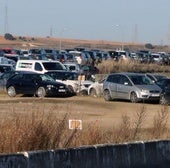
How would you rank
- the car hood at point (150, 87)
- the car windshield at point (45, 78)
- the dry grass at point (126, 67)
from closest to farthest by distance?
the car hood at point (150, 87)
the car windshield at point (45, 78)
the dry grass at point (126, 67)

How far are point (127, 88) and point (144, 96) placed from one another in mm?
1161

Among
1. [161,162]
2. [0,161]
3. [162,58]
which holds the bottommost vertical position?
[162,58]

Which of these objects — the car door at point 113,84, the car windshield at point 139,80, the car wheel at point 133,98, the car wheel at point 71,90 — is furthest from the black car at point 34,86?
the car wheel at point 133,98

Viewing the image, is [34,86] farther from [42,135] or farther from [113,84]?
[42,135]

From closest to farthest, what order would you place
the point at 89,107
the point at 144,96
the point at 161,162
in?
1. the point at 161,162
2. the point at 89,107
3. the point at 144,96

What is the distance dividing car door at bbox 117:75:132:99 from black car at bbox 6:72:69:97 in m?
3.72

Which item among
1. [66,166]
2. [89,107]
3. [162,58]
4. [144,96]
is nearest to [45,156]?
[66,166]

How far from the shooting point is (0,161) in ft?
28.1

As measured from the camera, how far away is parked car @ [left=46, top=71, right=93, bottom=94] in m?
41.6

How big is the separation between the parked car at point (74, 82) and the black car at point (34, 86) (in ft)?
6.20

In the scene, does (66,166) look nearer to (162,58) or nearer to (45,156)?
(45,156)

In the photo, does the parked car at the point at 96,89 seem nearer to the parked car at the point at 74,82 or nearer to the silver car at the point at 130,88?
the parked car at the point at 74,82

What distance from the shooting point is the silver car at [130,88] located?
36312 mm

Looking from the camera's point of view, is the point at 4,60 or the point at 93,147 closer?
the point at 93,147
